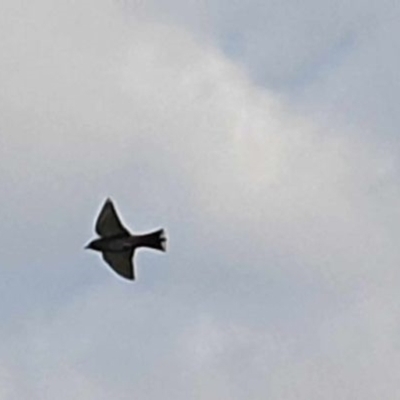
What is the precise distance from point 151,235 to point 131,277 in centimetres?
410

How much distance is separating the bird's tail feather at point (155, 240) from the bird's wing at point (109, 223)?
2.12 m

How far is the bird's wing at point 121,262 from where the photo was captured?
113250mm

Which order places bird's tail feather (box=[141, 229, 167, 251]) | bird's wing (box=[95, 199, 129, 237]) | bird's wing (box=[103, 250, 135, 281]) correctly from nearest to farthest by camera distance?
bird's tail feather (box=[141, 229, 167, 251])
bird's wing (box=[95, 199, 129, 237])
bird's wing (box=[103, 250, 135, 281])

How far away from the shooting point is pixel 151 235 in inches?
4328

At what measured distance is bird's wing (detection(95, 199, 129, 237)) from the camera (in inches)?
4419

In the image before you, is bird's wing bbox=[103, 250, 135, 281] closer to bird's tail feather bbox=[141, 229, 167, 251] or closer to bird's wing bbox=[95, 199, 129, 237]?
bird's wing bbox=[95, 199, 129, 237]

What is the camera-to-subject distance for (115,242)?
112 m

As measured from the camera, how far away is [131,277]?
113m

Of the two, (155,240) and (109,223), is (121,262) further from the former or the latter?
(155,240)

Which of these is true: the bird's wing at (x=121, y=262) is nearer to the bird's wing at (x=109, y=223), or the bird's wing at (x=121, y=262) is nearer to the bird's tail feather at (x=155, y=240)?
the bird's wing at (x=109, y=223)

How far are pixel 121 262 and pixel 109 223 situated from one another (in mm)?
2429

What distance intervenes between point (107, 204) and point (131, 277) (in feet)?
14.2

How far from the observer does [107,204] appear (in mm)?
113875

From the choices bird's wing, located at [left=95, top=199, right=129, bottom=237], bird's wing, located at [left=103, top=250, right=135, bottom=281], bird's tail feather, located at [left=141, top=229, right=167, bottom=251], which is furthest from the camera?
bird's wing, located at [left=103, top=250, right=135, bottom=281]
